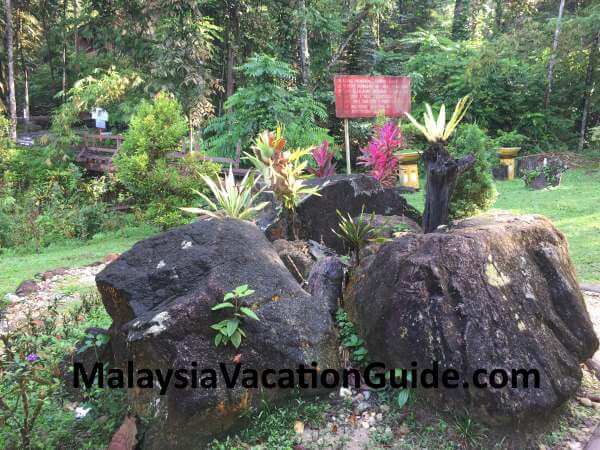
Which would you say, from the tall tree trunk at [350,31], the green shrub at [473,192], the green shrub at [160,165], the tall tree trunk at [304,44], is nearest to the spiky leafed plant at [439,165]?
the green shrub at [473,192]

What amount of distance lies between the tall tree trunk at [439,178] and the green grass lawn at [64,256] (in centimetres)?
528

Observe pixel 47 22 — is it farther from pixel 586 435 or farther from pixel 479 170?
pixel 586 435

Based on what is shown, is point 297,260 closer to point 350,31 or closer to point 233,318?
point 233,318

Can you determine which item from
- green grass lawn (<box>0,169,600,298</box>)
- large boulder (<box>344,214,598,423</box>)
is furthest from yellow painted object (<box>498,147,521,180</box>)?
large boulder (<box>344,214,598,423</box>)

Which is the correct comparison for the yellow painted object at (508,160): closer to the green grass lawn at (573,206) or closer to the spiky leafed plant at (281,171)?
the green grass lawn at (573,206)

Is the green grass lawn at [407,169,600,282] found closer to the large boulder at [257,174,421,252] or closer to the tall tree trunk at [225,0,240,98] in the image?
the large boulder at [257,174,421,252]

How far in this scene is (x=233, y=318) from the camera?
319cm

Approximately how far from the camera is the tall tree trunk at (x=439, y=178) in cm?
475

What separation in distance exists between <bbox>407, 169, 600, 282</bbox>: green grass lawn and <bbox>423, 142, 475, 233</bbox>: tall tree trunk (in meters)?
0.76

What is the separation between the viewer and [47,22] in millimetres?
24359

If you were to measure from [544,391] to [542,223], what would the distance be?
1.48 meters

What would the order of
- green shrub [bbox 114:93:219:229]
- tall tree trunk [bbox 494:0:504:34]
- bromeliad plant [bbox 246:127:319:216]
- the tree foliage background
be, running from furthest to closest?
tall tree trunk [bbox 494:0:504:34] → the tree foliage background → green shrub [bbox 114:93:219:229] → bromeliad plant [bbox 246:127:319:216]

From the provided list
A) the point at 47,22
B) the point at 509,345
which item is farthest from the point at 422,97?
the point at 47,22

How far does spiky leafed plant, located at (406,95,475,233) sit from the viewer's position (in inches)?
185
